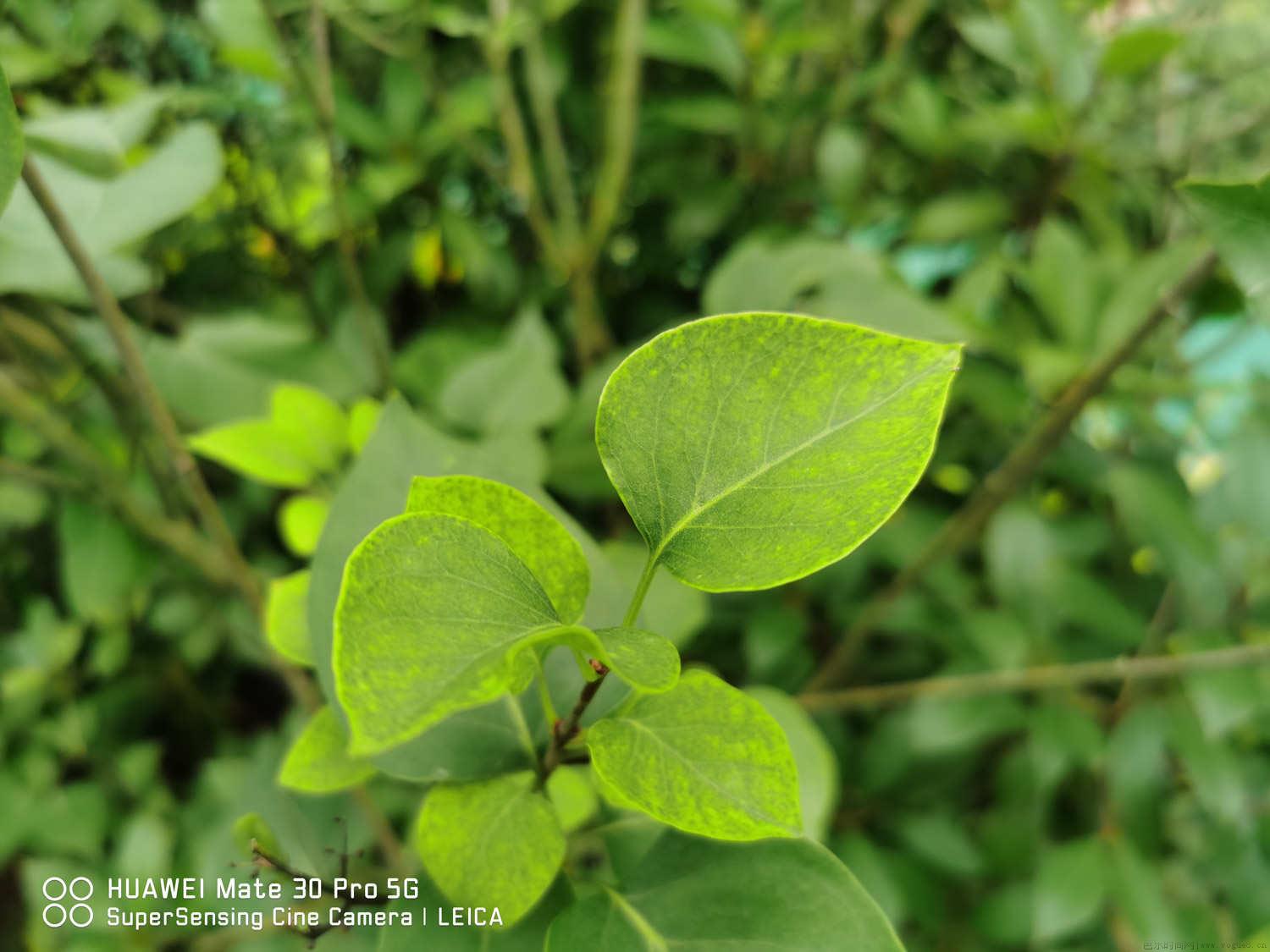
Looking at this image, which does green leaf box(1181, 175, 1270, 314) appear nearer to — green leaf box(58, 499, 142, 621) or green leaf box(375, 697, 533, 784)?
green leaf box(375, 697, 533, 784)

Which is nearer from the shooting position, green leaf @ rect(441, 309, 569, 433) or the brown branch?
the brown branch

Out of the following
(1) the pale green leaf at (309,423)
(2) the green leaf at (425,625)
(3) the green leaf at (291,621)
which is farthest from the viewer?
(1) the pale green leaf at (309,423)

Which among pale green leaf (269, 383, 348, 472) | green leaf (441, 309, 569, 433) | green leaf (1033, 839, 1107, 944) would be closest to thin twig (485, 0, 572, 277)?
green leaf (441, 309, 569, 433)

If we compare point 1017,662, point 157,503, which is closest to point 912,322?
point 1017,662

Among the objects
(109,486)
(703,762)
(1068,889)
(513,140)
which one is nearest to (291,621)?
(703,762)

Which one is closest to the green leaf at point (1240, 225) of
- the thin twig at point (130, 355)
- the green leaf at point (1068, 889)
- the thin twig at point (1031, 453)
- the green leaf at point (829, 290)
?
the thin twig at point (1031, 453)

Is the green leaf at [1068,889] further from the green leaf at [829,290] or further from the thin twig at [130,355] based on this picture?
the thin twig at [130,355]
